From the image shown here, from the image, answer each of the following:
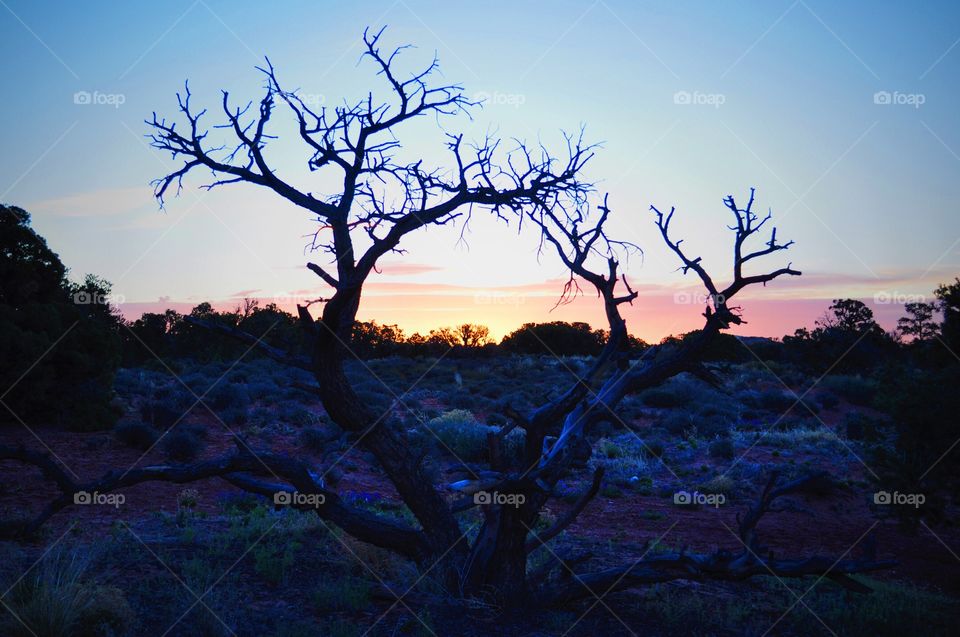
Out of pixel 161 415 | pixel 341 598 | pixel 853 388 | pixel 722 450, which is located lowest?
pixel 341 598

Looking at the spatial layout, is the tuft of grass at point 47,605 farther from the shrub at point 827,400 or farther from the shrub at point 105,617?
the shrub at point 827,400

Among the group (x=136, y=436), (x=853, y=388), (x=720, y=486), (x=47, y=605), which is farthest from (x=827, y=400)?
(x=47, y=605)

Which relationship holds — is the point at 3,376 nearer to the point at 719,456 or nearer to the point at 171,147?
the point at 171,147

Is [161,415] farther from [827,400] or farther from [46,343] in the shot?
[827,400]

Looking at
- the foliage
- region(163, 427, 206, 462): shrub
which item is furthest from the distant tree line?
region(163, 427, 206, 462): shrub

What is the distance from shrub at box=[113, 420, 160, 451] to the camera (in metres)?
15.6

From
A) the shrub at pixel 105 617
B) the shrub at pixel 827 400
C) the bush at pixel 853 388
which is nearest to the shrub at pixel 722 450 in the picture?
the shrub at pixel 827 400

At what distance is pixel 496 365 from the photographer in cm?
4009

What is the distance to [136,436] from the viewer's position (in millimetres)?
15617

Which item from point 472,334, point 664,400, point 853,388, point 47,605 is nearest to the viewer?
point 47,605

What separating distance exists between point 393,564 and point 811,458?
1400cm

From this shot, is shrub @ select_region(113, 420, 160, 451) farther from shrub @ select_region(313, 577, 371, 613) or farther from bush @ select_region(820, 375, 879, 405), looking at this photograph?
bush @ select_region(820, 375, 879, 405)

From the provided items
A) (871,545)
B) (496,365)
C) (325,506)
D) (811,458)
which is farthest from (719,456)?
(496,365)

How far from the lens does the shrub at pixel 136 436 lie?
15.6m
